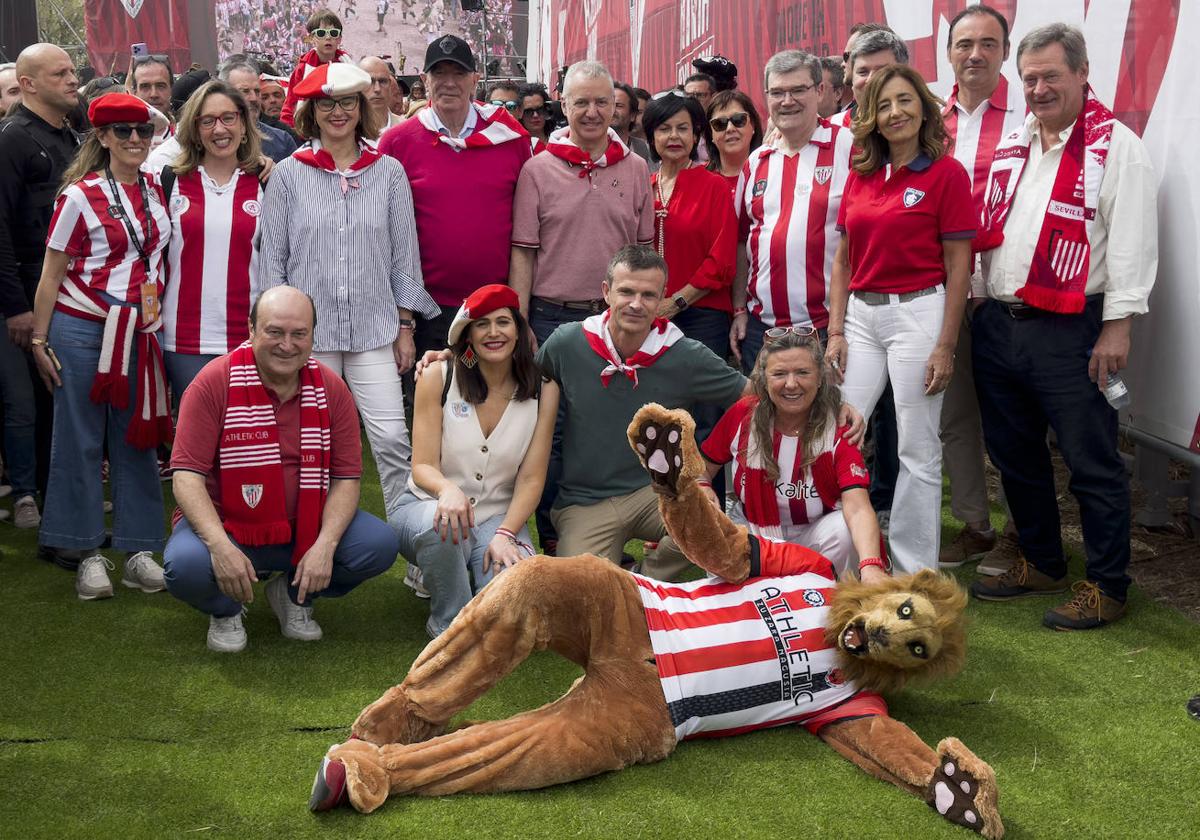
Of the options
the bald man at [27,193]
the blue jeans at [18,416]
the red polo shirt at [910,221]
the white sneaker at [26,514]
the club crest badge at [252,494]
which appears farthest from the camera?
the white sneaker at [26,514]

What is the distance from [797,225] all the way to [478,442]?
1460 millimetres

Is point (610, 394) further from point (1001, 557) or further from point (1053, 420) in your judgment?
point (1001, 557)

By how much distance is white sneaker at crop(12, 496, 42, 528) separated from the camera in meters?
5.22

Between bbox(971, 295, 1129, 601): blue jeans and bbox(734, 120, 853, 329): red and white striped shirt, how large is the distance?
591mm

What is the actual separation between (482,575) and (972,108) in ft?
7.90

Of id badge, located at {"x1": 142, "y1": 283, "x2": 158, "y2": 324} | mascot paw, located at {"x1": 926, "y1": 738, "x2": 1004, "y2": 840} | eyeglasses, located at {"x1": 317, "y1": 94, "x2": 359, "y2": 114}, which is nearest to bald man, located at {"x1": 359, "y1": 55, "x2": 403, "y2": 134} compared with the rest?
eyeglasses, located at {"x1": 317, "y1": 94, "x2": 359, "y2": 114}

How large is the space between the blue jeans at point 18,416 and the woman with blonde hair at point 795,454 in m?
2.93

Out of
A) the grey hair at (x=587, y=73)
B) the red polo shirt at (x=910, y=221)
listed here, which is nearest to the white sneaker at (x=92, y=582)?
the grey hair at (x=587, y=73)

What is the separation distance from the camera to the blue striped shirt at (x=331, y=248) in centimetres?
431

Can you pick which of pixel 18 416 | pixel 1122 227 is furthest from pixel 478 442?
pixel 18 416

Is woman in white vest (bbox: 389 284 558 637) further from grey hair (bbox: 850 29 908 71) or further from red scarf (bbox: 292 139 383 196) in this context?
grey hair (bbox: 850 29 908 71)

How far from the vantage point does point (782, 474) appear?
3828 mm

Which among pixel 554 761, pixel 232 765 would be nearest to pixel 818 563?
pixel 554 761

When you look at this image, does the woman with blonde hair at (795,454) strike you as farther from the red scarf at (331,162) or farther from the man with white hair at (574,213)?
the red scarf at (331,162)
